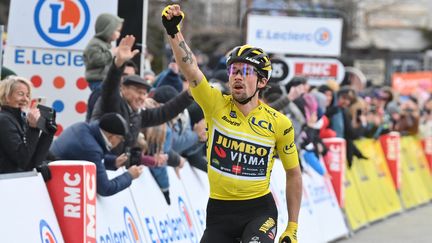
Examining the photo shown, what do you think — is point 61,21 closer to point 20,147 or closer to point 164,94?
point 164,94

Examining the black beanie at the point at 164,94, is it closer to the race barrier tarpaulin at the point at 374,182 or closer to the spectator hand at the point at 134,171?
the spectator hand at the point at 134,171

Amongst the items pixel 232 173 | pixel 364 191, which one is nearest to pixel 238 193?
pixel 232 173

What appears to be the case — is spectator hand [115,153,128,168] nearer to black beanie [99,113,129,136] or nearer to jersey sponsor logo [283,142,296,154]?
black beanie [99,113,129,136]

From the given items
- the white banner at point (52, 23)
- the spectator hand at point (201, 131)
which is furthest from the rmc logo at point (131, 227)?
the white banner at point (52, 23)

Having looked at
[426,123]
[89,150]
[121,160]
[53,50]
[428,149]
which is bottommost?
[428,149]

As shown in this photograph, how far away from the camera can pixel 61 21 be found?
35.5ft

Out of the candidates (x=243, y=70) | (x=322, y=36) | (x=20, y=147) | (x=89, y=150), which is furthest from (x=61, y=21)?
(x=322, y=36)

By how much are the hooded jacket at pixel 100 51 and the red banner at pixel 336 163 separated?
589 cm

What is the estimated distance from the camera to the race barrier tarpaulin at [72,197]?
724 centimetres

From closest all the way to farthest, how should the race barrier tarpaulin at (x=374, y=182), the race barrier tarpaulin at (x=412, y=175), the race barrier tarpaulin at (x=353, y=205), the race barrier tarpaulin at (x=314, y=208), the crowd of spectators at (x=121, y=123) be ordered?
the crowd of spectators at (x=121, y=123) → the race barrier tarpaulin at (x=314, y=208) → the race barrier tarpaulin at (x=353, y=205) → the race barrier tarpaulin at (x=374, y=182) → the race barrier tarpaulin at (x=412, y=175)

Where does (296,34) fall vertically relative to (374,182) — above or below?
above

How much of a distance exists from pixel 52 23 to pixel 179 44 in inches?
180

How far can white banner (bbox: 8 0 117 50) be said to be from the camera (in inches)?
425

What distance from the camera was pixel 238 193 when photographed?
6793 mm
